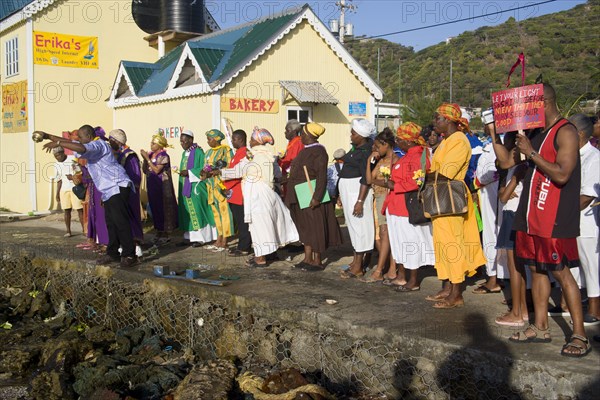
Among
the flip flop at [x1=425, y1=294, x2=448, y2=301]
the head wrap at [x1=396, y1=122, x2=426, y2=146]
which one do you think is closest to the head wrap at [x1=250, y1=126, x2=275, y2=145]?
the head wrap at [x1=396, y1=122, x2=426, y2=146]

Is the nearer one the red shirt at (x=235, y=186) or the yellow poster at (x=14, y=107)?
the red shirt at (x=235, y=186)

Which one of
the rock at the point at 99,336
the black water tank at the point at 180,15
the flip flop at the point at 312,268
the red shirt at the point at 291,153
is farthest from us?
the black water tank at the point at 180,15

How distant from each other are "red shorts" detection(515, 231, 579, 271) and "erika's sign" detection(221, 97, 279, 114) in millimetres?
9562

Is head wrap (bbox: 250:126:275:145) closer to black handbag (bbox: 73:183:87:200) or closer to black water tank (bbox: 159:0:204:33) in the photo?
black handbag (bbox: 73:183:87:200)

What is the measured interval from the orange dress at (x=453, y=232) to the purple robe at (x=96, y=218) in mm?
5374

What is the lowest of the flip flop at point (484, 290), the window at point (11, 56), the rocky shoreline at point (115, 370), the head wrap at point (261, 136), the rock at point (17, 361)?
the rock at point (17, 361)

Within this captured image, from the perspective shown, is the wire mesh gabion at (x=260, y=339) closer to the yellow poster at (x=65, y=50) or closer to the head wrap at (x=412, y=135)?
the head wrap at (x=412, y=135)

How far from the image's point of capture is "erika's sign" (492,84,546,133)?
15.0 feet

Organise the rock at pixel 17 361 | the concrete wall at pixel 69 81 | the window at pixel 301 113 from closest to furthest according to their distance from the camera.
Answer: the rock at pixel 17 361
the window at pixel 301 113
the concrete wall at pixel 69 81

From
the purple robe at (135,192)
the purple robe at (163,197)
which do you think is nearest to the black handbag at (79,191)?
the purple robe at (163,197)

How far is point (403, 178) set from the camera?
22.1 feet

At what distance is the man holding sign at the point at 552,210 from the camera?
14.7 ft

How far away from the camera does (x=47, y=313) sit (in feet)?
29.4

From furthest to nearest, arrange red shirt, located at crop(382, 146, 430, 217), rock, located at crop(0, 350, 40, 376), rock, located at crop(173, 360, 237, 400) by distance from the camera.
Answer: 1. rock, located at crop(0, 350, 40, 376)
2. red shirt, located at crop(382, 146, 430, 217)
3. rock, located at crop(173, 360, 237, 400)
